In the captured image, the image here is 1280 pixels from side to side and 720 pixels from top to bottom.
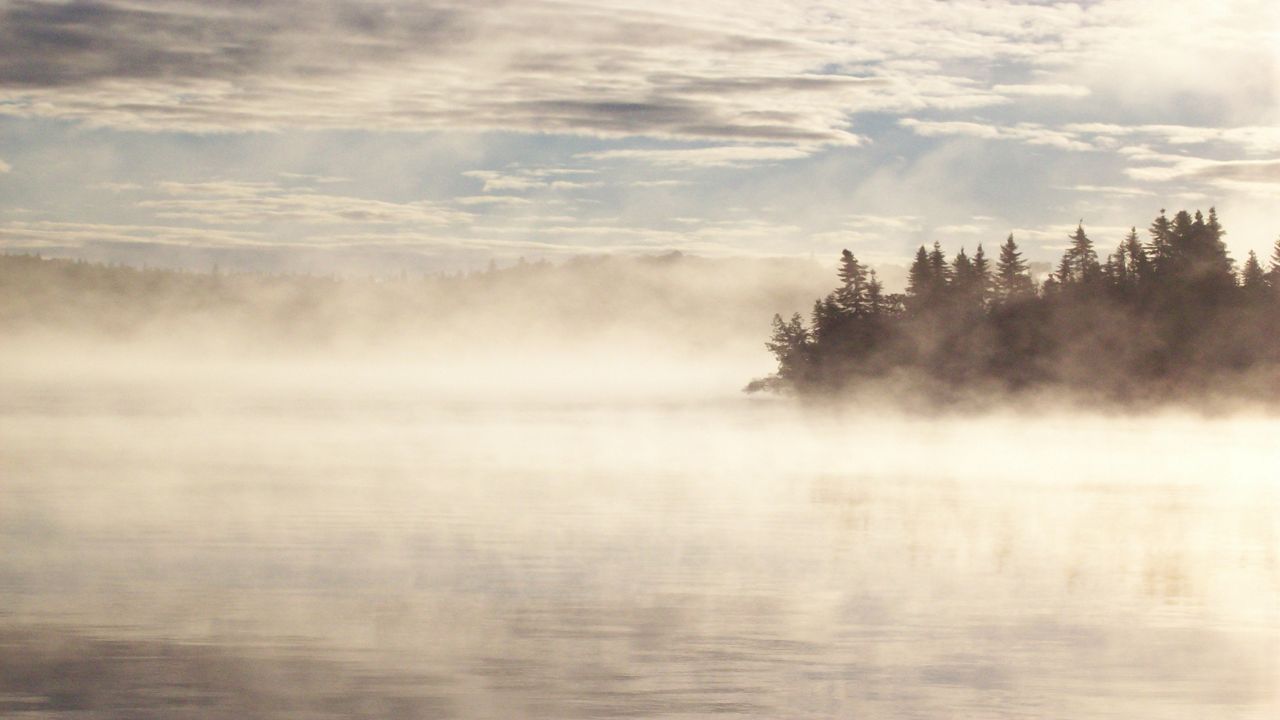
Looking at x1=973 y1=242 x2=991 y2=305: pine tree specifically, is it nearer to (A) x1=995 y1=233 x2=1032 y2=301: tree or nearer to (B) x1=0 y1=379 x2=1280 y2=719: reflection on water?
(A) x1=995 y1=233 x2=1032 y2=301: tree

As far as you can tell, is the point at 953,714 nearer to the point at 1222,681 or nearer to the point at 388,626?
the point at 1222,681

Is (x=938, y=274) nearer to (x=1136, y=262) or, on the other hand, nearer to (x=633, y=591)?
(x=1136, y=262)

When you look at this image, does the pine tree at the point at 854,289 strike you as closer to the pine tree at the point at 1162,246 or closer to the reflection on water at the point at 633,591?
the pine tree at the point at 1162,246

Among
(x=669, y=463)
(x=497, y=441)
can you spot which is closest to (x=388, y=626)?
(x=669, y=463)

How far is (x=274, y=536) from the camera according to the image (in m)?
36.7

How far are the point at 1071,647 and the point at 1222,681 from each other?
2.62m

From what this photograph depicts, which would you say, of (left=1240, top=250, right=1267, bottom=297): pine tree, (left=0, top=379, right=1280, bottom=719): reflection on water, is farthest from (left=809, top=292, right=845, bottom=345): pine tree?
(left=0, top=379, right=1280, bottom=719): reflection on water

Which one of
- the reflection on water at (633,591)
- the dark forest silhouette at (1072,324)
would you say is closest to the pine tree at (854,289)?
the dark forest silhouette at (1072,324)

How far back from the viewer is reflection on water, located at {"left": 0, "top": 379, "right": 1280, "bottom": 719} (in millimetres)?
20344

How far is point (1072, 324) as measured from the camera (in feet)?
482

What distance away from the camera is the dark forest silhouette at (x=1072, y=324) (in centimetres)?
14225

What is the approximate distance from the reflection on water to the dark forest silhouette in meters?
82.8

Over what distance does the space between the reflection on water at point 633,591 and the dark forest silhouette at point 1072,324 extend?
272 ft

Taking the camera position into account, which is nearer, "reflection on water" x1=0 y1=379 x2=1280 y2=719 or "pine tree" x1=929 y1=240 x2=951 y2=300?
"reflection on water" x1=0 y1=379 x2=1280 y2=719
